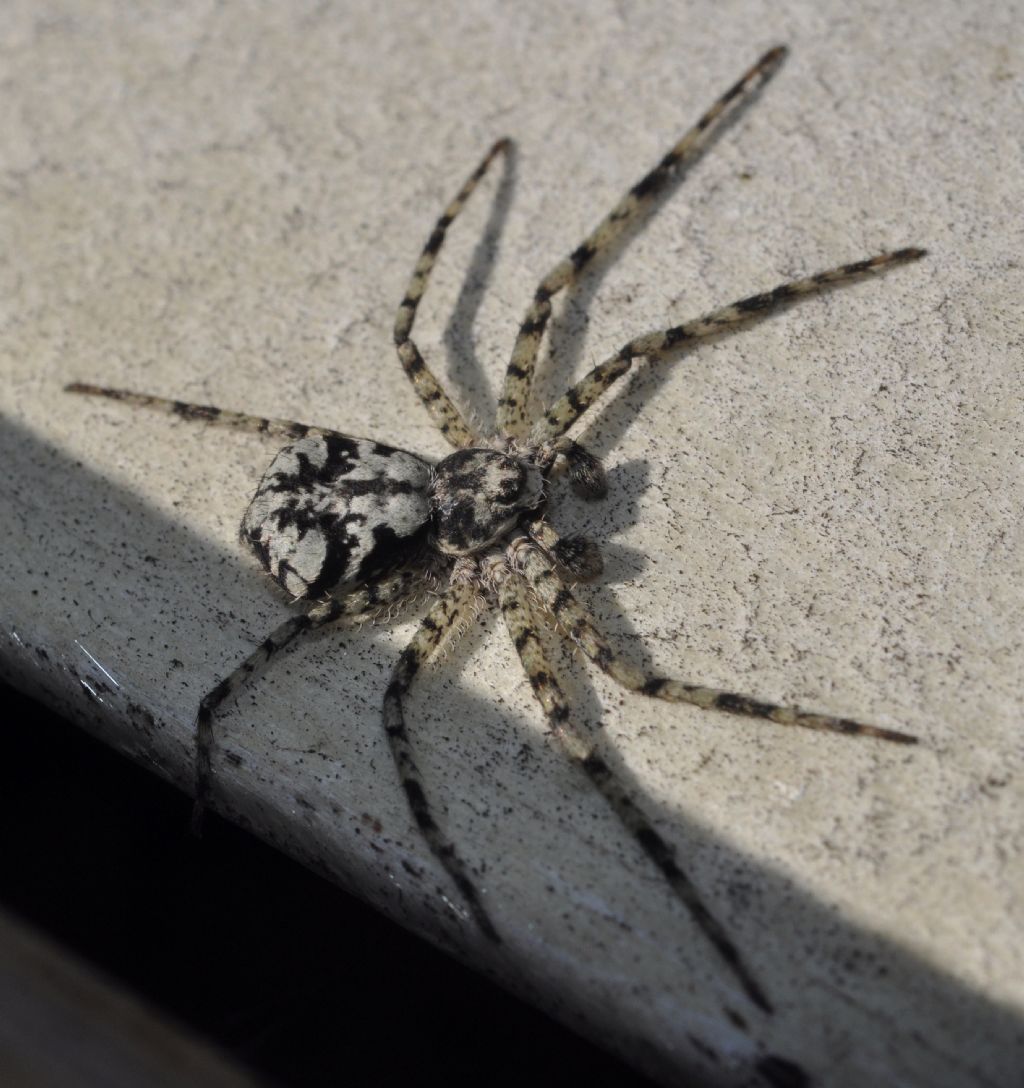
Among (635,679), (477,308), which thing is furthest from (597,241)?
(635,679)

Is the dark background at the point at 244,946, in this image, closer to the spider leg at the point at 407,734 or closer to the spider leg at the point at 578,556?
the spider leg at the point at 407,734

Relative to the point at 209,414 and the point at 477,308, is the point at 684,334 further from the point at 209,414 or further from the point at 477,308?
the point at 209,414

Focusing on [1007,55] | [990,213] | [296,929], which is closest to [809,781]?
[296,929]

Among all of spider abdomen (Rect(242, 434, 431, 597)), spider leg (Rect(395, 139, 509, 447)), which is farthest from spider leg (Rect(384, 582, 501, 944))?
spider leg (Rect(395, 139, 509, 447))

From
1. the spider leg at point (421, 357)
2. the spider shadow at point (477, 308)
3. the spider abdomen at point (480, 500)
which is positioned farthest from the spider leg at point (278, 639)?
the spider shadow at point (477, 308)

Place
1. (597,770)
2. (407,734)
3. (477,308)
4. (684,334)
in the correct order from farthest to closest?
(477,308)
(684,334)
(407,734)
(597,770)

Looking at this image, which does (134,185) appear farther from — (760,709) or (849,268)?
(760,709)

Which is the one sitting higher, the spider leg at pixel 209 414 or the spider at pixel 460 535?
the spider leg at pixel 209 414
